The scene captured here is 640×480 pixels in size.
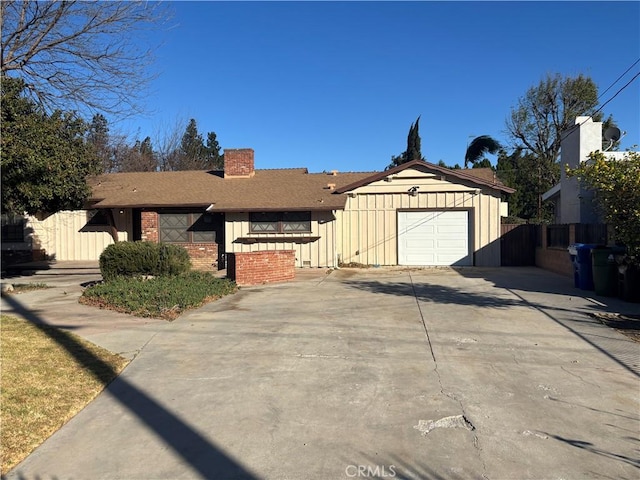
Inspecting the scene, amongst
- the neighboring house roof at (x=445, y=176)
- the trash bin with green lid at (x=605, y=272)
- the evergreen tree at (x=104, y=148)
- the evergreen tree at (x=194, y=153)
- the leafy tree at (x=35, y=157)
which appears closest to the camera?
the trash bin with green lid at (x=605, y=272)

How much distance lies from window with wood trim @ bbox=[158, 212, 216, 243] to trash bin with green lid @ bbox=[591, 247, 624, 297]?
13511 mm

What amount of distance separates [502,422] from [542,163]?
119 ft

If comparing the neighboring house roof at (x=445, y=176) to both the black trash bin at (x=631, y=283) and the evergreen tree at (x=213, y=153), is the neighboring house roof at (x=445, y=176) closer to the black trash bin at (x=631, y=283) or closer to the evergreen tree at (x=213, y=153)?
the black trash bin at (x=631, y=283)

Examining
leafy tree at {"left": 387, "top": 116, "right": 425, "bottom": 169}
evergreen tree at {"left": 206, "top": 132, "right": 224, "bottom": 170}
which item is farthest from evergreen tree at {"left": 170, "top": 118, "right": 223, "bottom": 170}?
leafy tree at {"left": 387, "top": 116, "right": 425, "bottom": 169}

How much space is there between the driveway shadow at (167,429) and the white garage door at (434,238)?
14470mm

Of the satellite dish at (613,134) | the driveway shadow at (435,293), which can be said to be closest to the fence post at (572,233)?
the driveway shadow at (435,293)

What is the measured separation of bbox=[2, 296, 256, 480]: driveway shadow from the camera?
3.64m

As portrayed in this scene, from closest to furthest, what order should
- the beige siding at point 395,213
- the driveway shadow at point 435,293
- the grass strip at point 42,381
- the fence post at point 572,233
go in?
the grass strip at point 42,381, the driveway shadow at point 435,293, the fence post at point 572,233, the beige siding at point 395,213

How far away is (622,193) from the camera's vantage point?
866cm

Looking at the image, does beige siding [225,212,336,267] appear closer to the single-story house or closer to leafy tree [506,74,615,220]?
the single-story house

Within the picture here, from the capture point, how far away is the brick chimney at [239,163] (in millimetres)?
22141

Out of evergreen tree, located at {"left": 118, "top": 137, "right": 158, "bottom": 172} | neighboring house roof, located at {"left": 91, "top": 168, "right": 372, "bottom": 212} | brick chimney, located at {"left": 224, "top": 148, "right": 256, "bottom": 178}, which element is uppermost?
evergreen tree, located at {"left": 118, "top": 137, "right": 158, "bottom": 172}

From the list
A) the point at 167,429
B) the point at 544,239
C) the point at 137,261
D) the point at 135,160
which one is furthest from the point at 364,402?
the point at 135,160

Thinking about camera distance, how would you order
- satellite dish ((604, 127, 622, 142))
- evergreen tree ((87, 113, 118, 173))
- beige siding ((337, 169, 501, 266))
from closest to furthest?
satellite dish ((604, 127, 622, 142))
beige siding ((337, 169, 501, 266))
evergreen tree ((87, 113, 118, 173))
